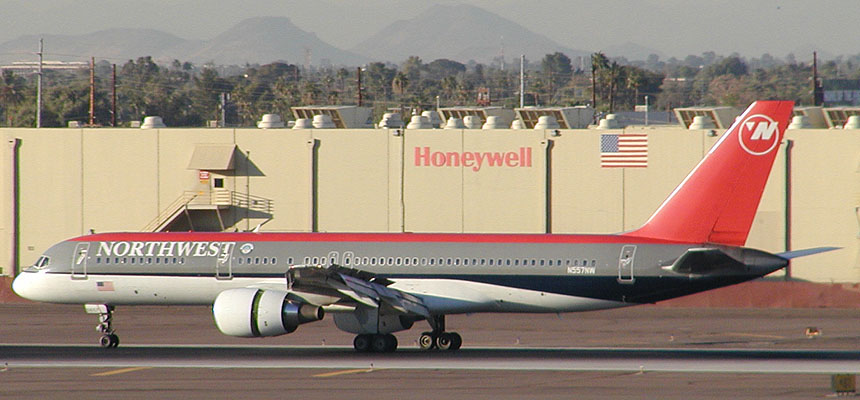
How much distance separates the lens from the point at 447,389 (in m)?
26.2

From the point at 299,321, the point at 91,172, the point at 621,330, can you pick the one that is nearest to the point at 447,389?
the point at 299,321

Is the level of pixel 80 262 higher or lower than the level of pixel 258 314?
higher

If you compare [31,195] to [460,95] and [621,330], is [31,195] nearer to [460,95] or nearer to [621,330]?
[621,330]

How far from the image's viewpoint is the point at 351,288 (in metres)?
32.7

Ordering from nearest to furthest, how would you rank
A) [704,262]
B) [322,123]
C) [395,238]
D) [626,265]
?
[704,262], [626,265], [395,238], [322,123]

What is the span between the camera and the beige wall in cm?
5309

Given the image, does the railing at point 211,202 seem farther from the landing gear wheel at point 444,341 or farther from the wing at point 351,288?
the landing gear wheel at point 444,341

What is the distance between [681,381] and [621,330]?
47.5 feet

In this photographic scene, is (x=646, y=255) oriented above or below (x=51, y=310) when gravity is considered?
above

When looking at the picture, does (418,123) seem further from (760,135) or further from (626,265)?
(760,135)

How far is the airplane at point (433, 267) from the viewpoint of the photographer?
31.7 meters

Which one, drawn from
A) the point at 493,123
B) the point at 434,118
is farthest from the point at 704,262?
the point at 434,118

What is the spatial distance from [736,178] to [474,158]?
986 inches

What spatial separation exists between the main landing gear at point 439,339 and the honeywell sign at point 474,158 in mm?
Answer: 21924
